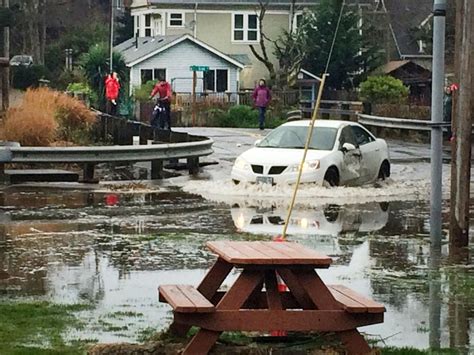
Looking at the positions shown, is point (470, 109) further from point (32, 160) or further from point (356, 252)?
point (32, 160)

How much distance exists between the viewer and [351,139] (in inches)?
930

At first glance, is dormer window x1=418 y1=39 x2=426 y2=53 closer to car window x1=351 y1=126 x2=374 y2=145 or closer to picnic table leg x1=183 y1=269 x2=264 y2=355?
car window x1=351 y1=126 x2=374 y2=145

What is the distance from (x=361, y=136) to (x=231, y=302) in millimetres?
16567

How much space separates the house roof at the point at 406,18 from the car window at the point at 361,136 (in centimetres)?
5091

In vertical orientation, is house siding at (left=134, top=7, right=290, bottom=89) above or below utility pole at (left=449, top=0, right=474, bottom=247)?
above

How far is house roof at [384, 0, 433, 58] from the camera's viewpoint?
3012 inches

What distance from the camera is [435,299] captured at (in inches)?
447

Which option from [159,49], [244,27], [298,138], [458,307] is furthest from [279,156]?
[244,27]

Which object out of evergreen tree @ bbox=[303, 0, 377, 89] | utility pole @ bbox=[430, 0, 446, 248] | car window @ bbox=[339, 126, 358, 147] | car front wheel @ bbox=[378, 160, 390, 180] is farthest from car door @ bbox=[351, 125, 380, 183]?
evergreen tree @ bbox=[303, 0, 377, 89]

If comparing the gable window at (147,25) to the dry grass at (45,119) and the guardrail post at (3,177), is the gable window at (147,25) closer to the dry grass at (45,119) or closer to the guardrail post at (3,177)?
the dry grass at (45,119)

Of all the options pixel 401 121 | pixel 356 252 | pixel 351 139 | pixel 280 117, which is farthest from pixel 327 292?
pixel 280 117

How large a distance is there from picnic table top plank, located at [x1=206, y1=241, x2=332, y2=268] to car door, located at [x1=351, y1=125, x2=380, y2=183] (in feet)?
49.3

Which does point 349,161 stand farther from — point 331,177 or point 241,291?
point 241,291

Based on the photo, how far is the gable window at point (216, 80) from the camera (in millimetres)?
66750
